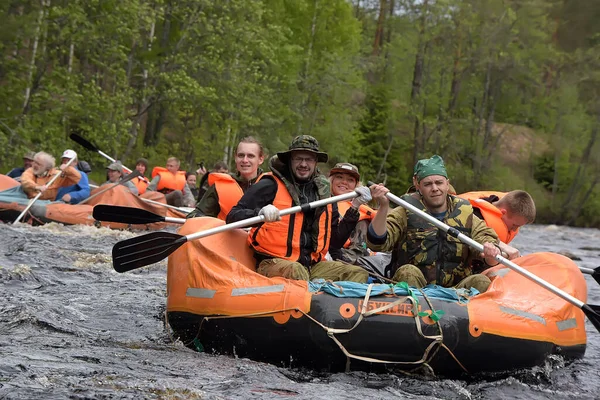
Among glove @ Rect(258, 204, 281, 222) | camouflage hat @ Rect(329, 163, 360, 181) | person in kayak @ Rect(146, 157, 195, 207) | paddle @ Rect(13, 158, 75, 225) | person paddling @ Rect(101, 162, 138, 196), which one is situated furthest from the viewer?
person in kayak @ Rect(146, 157, 195, 207)

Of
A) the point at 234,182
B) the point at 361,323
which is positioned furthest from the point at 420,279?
the point at 234,182

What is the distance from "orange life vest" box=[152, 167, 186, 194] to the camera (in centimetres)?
1473

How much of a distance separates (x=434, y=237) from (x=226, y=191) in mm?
1761

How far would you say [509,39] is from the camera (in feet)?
92.4

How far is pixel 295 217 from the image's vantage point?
5.23m

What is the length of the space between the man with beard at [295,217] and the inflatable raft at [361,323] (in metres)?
0.44

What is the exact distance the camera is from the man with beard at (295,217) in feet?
17.2

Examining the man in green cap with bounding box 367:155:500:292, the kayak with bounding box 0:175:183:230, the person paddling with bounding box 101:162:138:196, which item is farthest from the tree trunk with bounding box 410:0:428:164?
the man in green cap with bounding box 367:155:500:292

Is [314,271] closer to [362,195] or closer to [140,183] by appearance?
[362,195]

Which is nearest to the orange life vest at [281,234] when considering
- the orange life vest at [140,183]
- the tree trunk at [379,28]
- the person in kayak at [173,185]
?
the person in kayak at [173,185]

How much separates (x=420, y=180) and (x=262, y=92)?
52.8ft

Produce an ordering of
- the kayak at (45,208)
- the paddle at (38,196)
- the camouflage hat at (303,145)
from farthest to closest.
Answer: the kayak at (45,208)
the paddle at (38,196)
the camouflage hat at (303,145)

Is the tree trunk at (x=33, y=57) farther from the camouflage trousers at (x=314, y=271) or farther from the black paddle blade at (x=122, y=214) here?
the camouflage trousers at (x=314, y=271)

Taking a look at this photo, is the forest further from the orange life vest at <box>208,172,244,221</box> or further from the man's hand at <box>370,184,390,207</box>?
the man's hand at <box>370,184,390,207</box>
